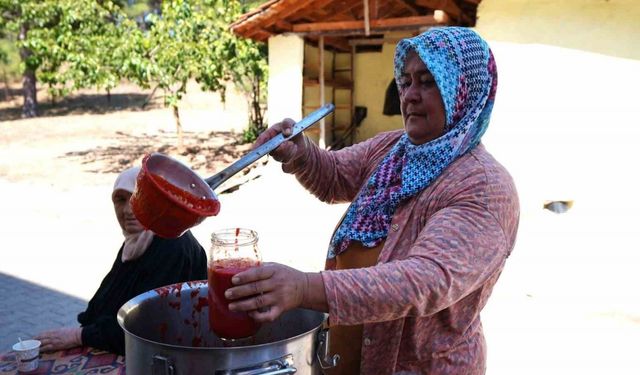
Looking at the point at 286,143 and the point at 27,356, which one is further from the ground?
the point at 286,143

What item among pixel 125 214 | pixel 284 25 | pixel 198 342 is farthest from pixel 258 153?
pixel 284 25

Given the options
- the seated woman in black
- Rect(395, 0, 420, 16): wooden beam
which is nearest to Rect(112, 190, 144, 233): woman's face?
the seated woman in black

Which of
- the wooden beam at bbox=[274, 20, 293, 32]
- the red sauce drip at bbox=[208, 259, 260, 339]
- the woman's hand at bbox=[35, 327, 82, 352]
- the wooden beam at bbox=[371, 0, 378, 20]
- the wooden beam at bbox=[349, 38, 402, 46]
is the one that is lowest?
the woman's hand at bbox=[35, 327, 82, 352]

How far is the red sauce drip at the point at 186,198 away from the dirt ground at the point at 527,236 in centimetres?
297

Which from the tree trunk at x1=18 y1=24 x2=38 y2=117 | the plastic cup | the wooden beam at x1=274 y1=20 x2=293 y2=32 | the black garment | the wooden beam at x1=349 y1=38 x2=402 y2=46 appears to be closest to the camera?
the plastic cup

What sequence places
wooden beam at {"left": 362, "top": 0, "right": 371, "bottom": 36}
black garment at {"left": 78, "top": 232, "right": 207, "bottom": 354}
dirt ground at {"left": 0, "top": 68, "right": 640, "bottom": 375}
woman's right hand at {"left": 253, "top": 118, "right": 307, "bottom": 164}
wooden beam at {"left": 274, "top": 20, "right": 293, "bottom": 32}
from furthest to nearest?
1. wooden beam at {"left": 274, "top": 20, "right": 293, "bottom": 32}
2. wooden beam at {"left": 362, "top": 0, "right": 371, "bottom": 36}
3. dirt ground at {"left": 0, "top": 68, "right": 640, "bottom": 375}
4. black garment at {"left": 78, "top": 232, "right": 207, "bottom": 354}
5. woman's right hand at {"left": 253, "top": 118, "right": 307, "bottom": 164}

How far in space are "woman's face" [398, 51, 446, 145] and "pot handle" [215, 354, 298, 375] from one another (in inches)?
24.4

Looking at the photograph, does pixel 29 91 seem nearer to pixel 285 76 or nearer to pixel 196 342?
pixel 285 76

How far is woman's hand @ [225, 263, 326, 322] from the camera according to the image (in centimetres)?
106

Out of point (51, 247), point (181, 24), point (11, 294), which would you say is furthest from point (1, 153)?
point (11, 294)

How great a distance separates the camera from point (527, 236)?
22.0ft

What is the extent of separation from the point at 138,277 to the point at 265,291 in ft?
5.62

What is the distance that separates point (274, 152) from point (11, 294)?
4622 mm

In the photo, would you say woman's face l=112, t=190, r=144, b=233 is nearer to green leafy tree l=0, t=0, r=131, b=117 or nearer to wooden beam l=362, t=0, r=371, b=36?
wooden beam l=362, t=0, r=371, b=36
